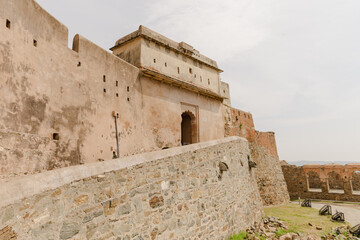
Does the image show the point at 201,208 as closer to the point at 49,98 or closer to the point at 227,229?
the point at 227,229

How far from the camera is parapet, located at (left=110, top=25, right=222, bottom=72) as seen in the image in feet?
36.8

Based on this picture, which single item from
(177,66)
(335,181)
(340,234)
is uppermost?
(177,66)

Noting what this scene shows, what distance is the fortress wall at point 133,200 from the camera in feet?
9.52

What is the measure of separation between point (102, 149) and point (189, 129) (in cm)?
638

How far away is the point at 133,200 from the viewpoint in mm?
4266

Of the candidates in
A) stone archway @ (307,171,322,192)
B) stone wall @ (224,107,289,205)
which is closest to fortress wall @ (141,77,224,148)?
stone wall @ (224,107,289,205)

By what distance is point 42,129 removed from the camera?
243 inches

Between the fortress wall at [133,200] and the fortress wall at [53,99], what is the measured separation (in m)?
2.65

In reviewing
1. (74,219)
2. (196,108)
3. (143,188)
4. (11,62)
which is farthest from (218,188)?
(196,108)

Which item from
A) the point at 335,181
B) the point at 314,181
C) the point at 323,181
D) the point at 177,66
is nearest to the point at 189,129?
the point at 177,66

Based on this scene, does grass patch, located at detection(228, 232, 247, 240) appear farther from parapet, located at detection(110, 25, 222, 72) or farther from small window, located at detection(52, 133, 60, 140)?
parapet, located at detection(110, 25, 222, 72)

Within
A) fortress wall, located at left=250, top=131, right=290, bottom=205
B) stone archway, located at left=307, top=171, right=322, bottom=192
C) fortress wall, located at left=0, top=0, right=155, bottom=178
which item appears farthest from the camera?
stone archway, located at left=307, top=171, right=322, bottom=192

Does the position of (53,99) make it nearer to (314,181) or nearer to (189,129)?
(189,129)

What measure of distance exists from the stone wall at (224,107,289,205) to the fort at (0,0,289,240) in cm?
518
